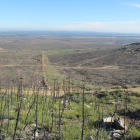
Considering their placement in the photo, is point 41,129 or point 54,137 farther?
point 41,129

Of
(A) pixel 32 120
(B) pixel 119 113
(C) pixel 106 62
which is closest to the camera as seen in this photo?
(A) pixel 32 120

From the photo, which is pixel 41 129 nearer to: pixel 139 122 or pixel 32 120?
pixel 32 120

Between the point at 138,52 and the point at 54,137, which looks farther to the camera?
the point at 138,52

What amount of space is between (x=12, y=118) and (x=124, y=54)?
1453 inches

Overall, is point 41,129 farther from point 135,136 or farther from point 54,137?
point 135,136

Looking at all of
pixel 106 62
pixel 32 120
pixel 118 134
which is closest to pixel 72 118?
pixel 32 120

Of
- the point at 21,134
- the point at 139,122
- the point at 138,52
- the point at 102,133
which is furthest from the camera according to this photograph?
the point at 138,52

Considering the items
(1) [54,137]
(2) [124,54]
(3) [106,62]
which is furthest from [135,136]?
(2) [124,54]

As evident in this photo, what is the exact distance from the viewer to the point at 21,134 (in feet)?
15.0

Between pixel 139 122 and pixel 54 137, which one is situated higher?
pixel 54 137

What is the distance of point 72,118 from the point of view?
6.66 m

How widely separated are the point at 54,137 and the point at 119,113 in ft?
13.2

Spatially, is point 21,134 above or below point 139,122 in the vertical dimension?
above

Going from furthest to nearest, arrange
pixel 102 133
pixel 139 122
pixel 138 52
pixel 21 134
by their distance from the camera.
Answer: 1. pixel 138 52
2. pixel 139 122
3. pixel 102 133
4. pixel 21 134
